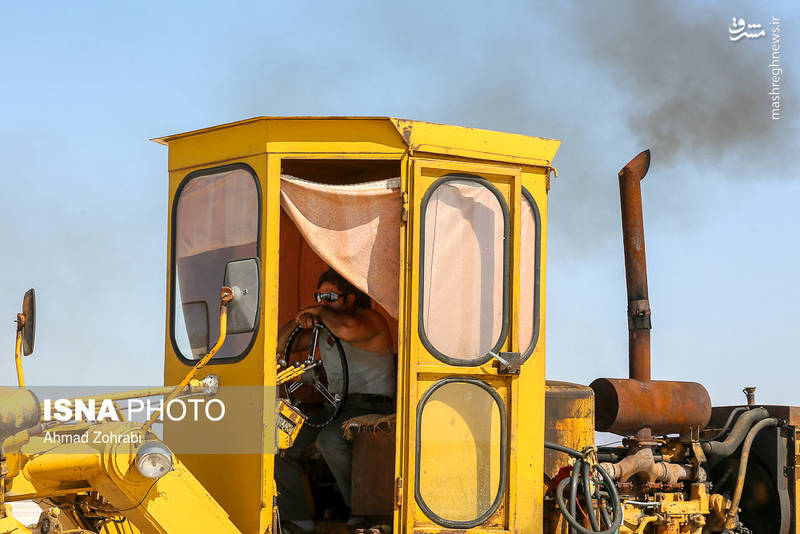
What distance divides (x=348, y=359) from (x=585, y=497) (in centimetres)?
187

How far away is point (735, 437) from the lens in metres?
8.74

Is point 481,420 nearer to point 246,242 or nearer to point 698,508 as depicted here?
point 246,242

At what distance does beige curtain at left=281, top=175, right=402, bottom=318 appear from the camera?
6551 mm

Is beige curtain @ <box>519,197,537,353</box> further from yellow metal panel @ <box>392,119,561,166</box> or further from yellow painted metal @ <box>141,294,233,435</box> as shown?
yellow painted metal @ <box>141,294,233,435</box>

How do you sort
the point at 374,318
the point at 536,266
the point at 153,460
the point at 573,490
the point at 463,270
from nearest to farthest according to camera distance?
the point at 153,460, the point at 463,270, the point at 573,490, the point at 536,266, the point at 374,318

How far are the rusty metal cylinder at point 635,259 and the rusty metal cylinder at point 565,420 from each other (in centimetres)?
160

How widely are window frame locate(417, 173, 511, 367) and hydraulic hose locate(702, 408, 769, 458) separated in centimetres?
299

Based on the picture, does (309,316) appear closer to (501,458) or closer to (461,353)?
(461,353)

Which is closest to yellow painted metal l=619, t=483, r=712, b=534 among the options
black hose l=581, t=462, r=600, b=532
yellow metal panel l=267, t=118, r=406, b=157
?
black hose l=581, t=462, r=600, b=532

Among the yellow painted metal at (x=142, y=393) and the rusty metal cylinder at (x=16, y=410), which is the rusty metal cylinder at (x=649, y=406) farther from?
the rusty metal cylinder at (x=16, y=410)

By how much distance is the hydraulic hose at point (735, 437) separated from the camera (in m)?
8.66

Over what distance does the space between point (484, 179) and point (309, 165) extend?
1411mm

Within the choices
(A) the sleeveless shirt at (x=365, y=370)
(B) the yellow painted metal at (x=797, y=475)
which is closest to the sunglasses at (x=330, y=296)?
(A) the sleeveless shirt at (x=365, y=370)

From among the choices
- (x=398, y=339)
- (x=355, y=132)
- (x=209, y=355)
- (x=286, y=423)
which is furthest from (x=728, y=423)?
(x=209, y=355)
